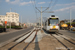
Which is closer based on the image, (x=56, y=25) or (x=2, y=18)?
(x=56, y=25)

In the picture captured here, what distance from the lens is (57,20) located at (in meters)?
21.0

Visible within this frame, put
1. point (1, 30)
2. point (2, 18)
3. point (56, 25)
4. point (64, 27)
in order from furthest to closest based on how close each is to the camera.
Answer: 1. point (2, 18)
2. point (64, 27)
3. point (1, 30)
4. point (56, 25)

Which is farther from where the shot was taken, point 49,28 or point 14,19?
point 14,19

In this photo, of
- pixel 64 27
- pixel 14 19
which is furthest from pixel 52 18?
pixel 14 19

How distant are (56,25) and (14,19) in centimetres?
9777

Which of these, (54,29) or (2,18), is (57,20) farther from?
(2,18)

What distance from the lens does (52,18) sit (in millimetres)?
21047

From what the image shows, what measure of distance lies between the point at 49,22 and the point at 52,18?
38.4 inches

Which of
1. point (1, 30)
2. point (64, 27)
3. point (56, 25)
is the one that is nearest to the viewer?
point (56, 25)

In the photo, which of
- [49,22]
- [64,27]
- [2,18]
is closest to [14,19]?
[2,18]

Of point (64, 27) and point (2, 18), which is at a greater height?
point (2, 18)

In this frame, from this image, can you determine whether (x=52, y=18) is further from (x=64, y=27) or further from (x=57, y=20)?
(x=64, y=27)

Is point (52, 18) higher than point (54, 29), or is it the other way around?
point (52, 18)

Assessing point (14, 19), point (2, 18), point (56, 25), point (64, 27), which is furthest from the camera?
point (14, 19)
